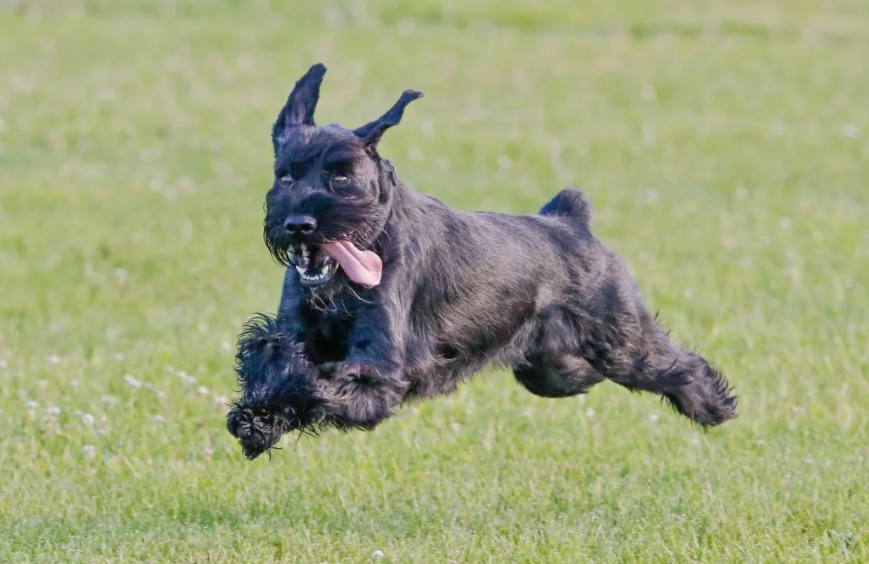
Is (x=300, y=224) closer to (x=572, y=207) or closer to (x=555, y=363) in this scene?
(x=555, y=363)

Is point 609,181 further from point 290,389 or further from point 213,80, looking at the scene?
point 290,389

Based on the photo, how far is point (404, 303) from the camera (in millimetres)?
5691

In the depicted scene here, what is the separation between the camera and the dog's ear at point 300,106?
5.64 m

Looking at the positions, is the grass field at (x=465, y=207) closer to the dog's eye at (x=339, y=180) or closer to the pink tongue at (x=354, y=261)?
the pink tongue at (x=354, y=261)

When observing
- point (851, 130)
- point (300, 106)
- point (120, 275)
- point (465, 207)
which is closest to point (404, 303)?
point (300, 106)

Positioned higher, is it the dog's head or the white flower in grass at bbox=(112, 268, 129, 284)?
the white flower in grass at bbox=(112, 268, 129, 284)

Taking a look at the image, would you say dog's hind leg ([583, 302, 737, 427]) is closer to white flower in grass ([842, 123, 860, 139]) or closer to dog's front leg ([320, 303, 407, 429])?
dog's front leg ([320, 303, 407, 429])

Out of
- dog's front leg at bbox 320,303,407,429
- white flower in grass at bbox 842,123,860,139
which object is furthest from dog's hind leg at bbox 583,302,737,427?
white flower in grass at bbox 842,123,860,139

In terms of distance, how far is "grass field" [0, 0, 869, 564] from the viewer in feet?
20.5

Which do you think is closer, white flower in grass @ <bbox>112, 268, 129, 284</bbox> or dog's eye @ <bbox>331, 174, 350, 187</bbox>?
dog's eye @ <bbox>331, 174, 350, 187</bbox>

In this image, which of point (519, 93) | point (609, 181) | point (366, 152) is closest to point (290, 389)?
point (366, 152)

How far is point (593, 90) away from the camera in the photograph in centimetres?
1888

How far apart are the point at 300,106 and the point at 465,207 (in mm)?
7574

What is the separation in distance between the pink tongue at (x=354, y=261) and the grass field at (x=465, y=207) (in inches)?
45.9
